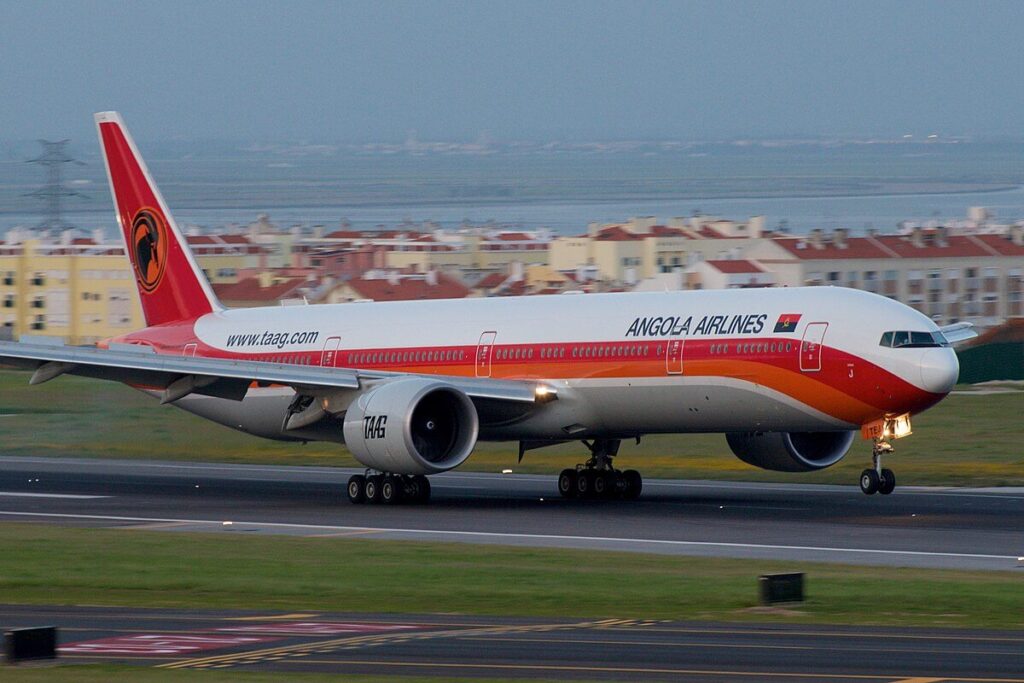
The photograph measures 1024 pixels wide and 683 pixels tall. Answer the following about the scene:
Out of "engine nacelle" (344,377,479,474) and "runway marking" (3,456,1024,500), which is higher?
"engine nacelle" (344,377,479,474)

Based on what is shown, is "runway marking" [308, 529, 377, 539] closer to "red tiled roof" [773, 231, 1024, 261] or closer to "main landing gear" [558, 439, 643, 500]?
"main landing gear" [558, 439, 643, 500]

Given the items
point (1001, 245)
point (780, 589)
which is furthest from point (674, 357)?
point (1001, 245)

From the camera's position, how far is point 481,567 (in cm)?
2519

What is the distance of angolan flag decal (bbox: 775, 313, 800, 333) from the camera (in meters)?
33.8

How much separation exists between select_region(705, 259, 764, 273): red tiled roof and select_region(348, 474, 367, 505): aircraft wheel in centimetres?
9825

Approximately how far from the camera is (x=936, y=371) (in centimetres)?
3262

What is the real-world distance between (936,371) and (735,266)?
104m

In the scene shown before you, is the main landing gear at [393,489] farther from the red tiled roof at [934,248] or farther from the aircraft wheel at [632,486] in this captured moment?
the red tiled roof at [934,248]

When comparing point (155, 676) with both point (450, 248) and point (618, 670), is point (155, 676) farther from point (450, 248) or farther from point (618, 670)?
point (450, 248)

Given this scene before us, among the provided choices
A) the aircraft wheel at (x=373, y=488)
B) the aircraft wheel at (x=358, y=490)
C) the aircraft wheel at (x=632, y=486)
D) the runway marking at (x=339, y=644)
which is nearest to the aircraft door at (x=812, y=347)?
the aircraft wheel at (x=632, y=486)

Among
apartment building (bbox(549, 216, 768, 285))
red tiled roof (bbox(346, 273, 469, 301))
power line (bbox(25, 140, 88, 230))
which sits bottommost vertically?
red tiled roof (bbox(346, 273, 469, 301))

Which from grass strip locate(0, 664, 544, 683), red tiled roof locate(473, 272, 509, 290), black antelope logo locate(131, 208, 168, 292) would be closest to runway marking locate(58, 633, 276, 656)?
grass strip locate(0, 664, 544, 683)

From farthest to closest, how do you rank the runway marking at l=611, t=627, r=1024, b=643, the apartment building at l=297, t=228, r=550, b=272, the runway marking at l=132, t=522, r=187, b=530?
1. the apartment building at l=297, t=228, r=550, b=272
2. the runway marking at l=132, t=522, r=187, b=530
3. the runway marking at l=611, t=627, r=1024, b=643

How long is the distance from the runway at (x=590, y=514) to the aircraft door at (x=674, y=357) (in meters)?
2.73
